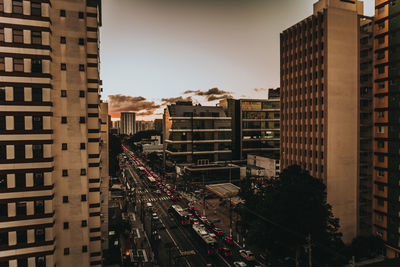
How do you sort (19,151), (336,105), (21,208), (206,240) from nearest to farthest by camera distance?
(21,208), (19,151), (206,240), (336,105)

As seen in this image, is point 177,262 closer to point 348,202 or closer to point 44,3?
point 348,202

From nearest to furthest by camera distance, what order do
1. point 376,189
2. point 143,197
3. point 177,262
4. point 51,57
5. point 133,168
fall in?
1. point 51,57
2. point 177,262
3. point 376,189
4. point 143,197
5. point 133,168

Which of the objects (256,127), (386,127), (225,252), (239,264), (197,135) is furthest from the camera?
(256,127)

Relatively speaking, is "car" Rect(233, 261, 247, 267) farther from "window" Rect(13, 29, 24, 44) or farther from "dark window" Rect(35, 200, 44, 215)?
"window" Rect(13, 29, 24, 44)

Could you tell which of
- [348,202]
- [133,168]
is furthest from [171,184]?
[348,202]

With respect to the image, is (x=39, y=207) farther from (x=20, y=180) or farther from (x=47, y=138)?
(x=47, y=138)

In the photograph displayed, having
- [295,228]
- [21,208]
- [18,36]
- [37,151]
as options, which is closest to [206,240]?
[295,228]

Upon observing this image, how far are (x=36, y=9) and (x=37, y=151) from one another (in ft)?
59.7

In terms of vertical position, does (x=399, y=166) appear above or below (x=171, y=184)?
above

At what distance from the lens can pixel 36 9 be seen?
32.1 meters

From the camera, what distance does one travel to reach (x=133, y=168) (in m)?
156

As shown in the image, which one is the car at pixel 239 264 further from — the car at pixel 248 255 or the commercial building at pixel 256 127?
the commercial building at pixel 256 127

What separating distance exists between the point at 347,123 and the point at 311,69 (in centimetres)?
1473

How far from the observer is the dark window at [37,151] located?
32.1 metres
